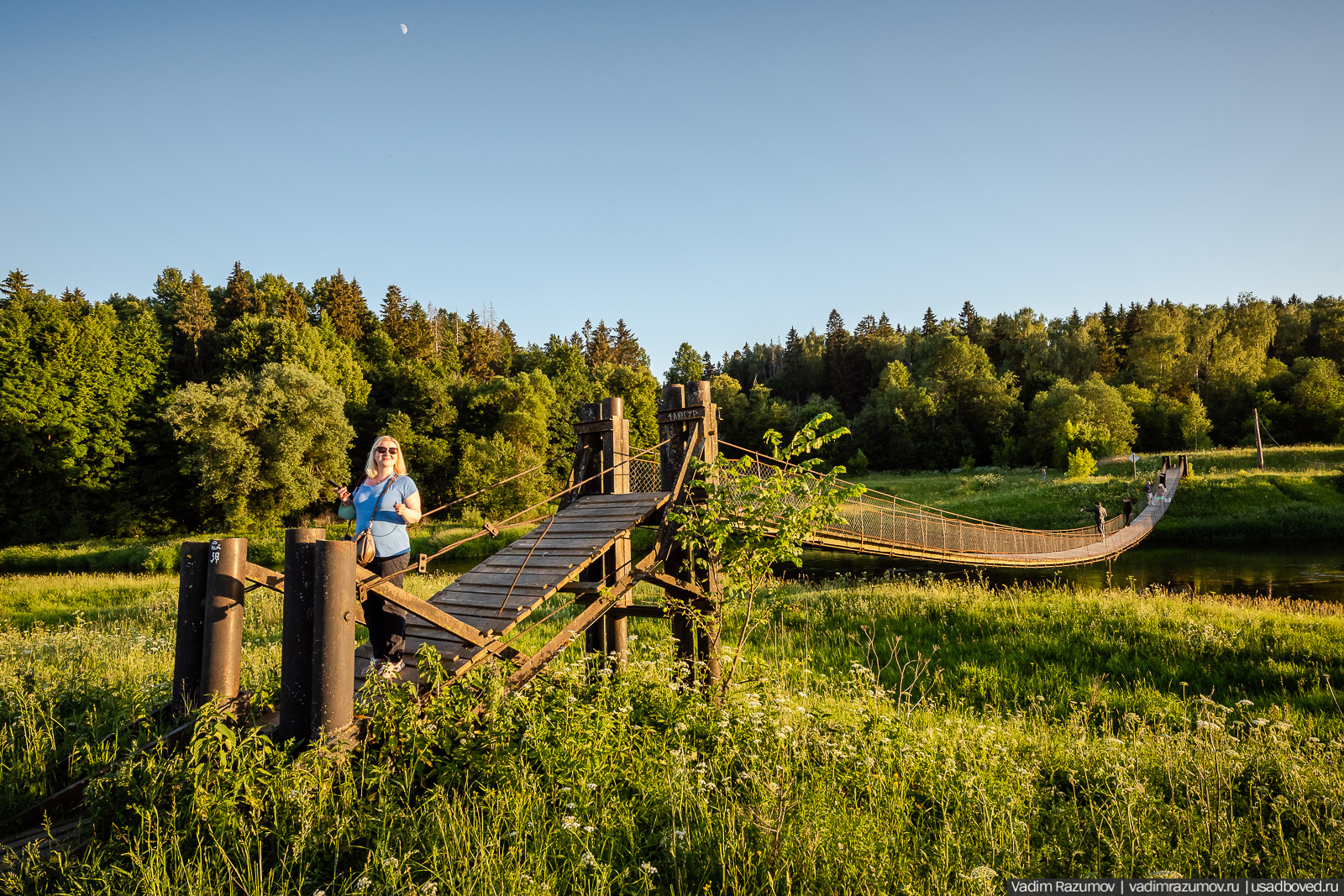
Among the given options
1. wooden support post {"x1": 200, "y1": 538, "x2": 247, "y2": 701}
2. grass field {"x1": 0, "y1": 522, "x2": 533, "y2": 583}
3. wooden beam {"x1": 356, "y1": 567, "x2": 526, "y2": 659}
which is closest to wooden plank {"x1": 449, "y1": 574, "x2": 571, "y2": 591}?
wooden beam {"x1": 356, "y1": 567, "x2": 526, "y2": 659}

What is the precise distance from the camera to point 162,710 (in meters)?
3.67

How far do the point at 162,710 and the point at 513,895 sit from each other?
2.66 metres

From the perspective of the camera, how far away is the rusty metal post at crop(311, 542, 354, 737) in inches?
121

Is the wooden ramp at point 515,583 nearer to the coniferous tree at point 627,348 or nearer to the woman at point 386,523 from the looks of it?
the woman at point 386,523

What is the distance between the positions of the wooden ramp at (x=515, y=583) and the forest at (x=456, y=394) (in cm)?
1186

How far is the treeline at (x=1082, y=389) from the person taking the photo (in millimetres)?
45562

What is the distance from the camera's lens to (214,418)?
28.0 metres

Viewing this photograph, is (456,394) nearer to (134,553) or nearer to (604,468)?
(134,553)

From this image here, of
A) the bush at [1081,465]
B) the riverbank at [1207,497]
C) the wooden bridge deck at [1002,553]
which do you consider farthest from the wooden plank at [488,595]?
the bush at [1081,465]

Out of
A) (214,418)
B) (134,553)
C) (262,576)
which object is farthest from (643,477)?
(214,418)

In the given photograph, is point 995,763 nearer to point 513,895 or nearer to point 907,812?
point 907,812

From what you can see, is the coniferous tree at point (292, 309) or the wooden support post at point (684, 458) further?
the coniferous tree at point (292, 309)

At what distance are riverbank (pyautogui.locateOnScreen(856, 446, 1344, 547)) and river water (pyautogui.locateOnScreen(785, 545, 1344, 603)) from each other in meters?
2.11

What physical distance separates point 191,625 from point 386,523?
1.11 meters
